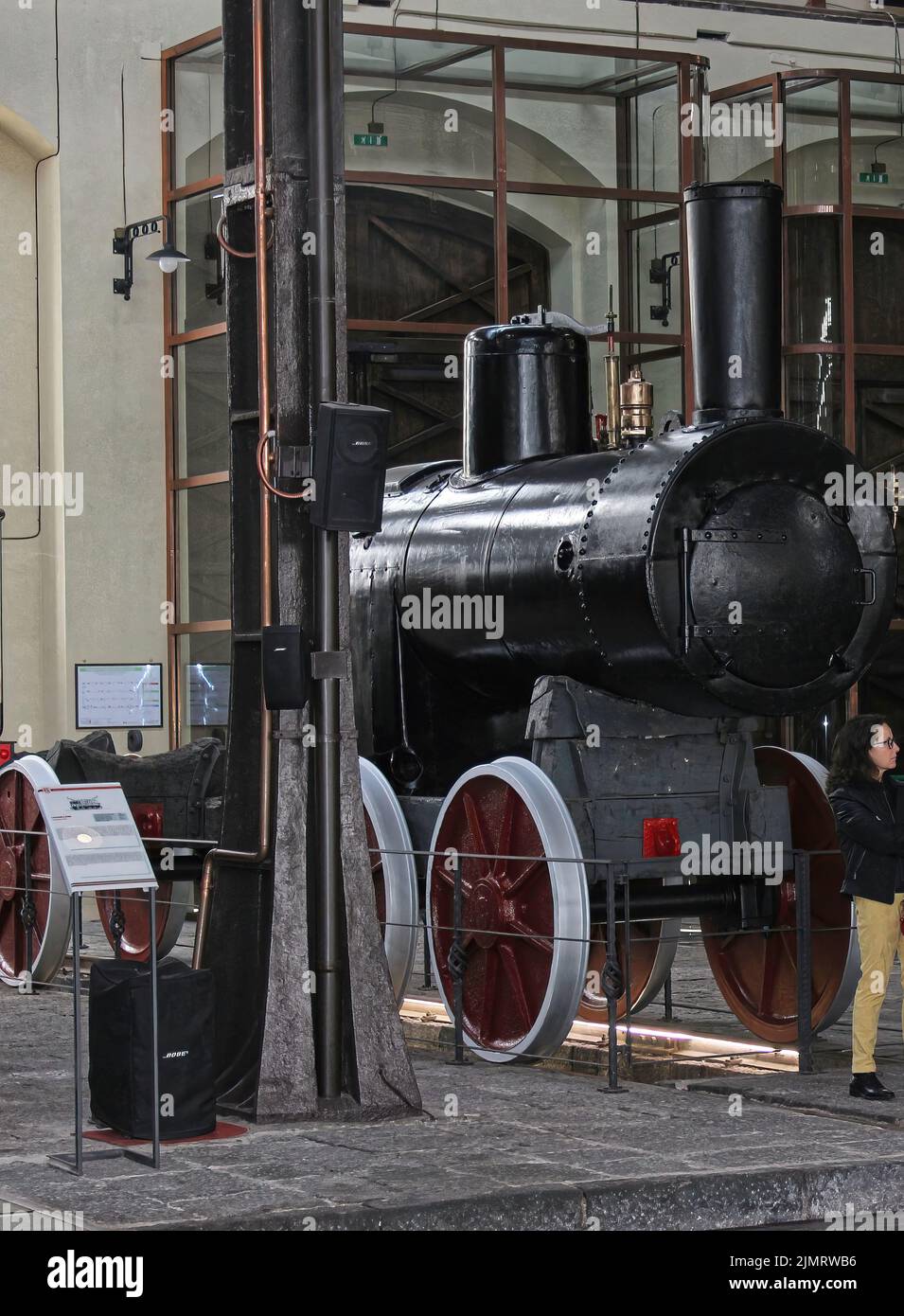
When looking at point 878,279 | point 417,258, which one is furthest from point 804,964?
point 878,279

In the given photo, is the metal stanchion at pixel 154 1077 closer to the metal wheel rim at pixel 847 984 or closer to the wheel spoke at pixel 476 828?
→ the wheel spoke at pixel 476 828

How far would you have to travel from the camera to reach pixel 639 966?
34.8 ft

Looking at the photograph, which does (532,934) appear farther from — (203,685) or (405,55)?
(405,55)

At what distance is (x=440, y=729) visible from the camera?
10477mm

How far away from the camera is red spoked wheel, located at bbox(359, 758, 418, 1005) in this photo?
9961 mm

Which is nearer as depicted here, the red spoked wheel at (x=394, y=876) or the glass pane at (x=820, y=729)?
the red spoked wheel at (x=394, y=876)

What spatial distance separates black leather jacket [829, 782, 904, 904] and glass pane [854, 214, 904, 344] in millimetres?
11508

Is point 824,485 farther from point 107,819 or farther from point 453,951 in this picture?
point 107,819

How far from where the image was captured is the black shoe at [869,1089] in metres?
7.79

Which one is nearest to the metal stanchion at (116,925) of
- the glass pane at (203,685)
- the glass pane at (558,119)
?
the glass pane at (203,685)

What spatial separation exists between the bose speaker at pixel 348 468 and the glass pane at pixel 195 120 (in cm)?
1192

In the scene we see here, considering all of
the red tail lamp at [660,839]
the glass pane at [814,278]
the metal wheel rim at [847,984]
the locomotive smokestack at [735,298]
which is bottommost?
the metal wheel rim at [847,984]

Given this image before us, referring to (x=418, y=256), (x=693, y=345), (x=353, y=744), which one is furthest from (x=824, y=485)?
(x=418, y=256)
